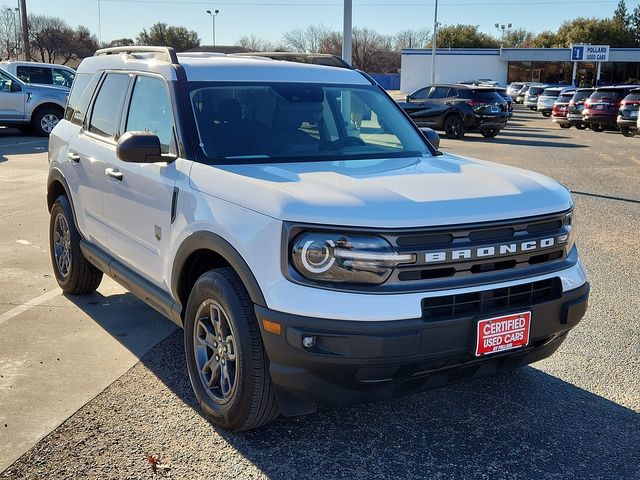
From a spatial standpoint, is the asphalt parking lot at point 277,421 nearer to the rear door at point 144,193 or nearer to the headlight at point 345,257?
the rear door at point 144,193

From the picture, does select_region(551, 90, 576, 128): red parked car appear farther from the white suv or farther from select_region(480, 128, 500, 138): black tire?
the white suv

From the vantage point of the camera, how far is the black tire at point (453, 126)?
22484 millimetres

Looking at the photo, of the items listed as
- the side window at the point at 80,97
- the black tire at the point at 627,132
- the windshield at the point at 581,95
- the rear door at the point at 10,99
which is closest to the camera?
the side window at the point at 80,97

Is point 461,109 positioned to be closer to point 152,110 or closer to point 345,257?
point 152,110

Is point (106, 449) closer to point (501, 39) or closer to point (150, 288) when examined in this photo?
point (150, 288)

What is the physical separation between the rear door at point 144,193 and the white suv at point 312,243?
2 centimetres

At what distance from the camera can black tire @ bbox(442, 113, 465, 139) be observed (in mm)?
22484

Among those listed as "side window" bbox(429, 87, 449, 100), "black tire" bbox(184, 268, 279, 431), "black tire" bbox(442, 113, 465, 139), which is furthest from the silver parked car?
"black tire" bbox(184, 268, 279, 431)

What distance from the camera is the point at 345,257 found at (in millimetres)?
2967

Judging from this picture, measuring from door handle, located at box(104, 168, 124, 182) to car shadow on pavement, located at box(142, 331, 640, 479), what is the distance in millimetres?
1319

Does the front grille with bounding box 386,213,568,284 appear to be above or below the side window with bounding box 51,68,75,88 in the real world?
below

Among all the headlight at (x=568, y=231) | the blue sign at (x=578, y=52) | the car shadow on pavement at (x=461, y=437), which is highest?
the blue sign at (x=578, y=52)

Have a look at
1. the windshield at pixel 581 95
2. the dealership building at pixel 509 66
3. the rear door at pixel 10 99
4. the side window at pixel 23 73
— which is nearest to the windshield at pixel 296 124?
the rear door at pixel 10 99

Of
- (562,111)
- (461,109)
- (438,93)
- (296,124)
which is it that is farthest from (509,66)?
(296,124)
